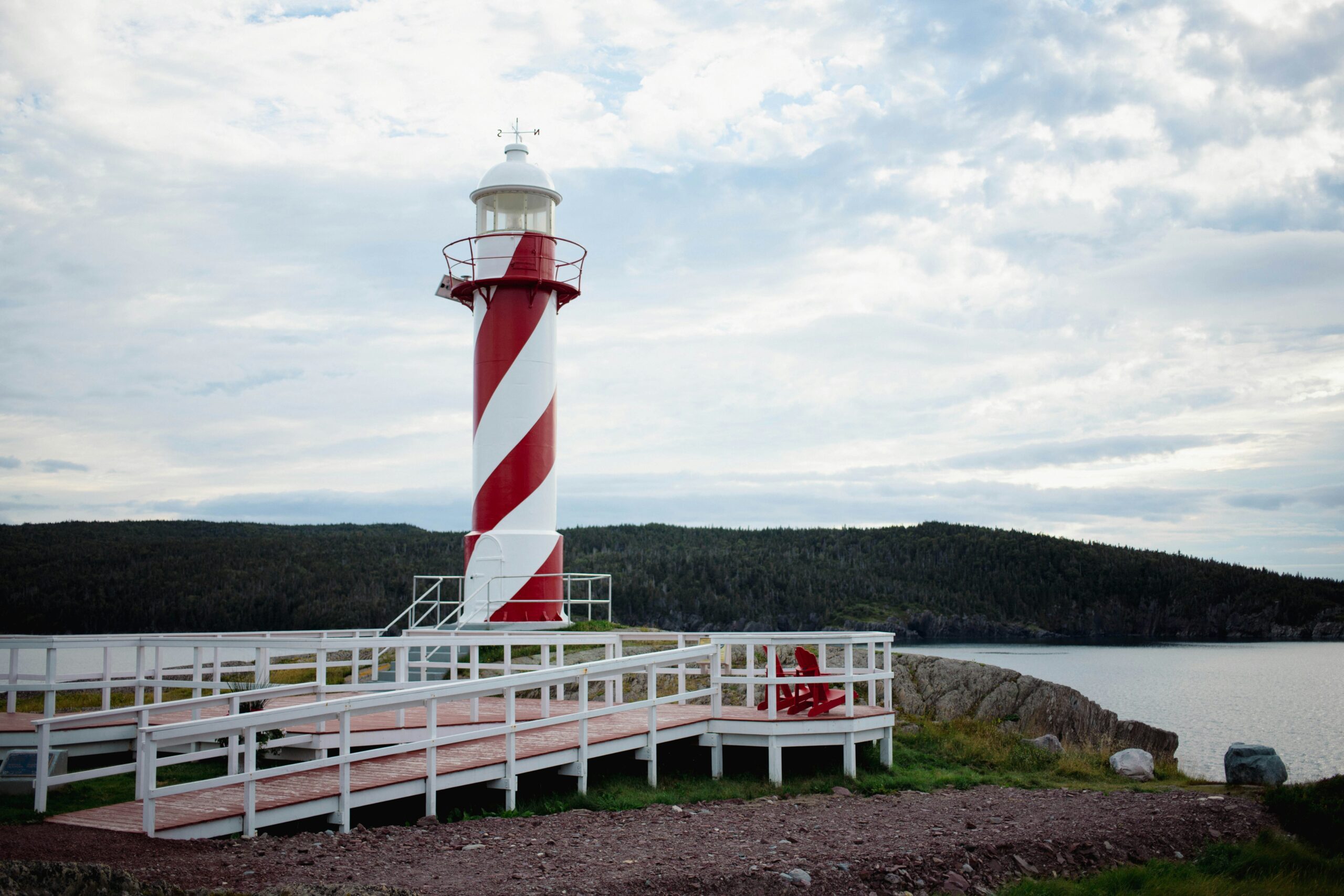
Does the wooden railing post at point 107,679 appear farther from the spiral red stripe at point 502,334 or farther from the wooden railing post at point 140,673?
the spiral red stripe at point 502,334

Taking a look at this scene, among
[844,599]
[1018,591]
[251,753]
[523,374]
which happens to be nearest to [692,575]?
[844,599]

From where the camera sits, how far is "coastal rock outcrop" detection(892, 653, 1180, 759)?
1566cm

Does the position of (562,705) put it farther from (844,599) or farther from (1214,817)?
(844,599)

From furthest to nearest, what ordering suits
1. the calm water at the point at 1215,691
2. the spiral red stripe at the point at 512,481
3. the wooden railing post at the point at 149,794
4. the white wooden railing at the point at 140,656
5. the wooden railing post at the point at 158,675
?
the calm water at the point at 1215,691 → the spiral red stripe at the point at 512,481 → the wooden railing post at the point at 158,675 → the white wooden railing at the point at 140,656 → the wooden railing post at the point at 149,794

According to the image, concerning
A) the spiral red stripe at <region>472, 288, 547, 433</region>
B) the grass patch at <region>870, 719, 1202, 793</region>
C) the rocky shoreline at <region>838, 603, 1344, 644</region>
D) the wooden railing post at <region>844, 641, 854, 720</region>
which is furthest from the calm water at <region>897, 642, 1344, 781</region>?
the rocky shoreline at <region>838, 603, 1344, 644</region>

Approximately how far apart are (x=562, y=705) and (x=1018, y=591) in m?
86.1

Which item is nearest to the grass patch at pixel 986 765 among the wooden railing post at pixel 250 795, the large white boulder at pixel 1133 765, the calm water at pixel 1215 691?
the large white boulder at pixel 1133 765

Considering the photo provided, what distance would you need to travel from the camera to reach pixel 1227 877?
9.09 meters

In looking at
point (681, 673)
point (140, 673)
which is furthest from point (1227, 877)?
point (140, 673)

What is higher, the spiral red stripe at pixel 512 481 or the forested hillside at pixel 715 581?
the spiral red stripe at pixel 512 481

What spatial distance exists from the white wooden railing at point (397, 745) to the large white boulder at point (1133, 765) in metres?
5.69

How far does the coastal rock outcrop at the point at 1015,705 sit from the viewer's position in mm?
15656

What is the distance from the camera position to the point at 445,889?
22.0 feet

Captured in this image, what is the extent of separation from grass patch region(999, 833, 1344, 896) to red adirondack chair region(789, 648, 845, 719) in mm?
3643
